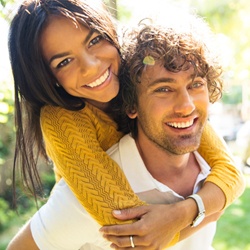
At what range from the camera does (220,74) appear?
2002 mm

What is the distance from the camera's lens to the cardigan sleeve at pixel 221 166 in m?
1.86

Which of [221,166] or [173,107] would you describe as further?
[221,166]

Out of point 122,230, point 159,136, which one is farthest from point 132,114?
point 122,230

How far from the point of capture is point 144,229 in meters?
1.54

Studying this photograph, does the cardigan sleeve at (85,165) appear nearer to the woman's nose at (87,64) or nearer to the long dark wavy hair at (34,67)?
the long dark wavy hair at (34,67)

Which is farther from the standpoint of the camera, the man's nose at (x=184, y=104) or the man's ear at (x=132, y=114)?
the man's ear at (x=132, y=114)

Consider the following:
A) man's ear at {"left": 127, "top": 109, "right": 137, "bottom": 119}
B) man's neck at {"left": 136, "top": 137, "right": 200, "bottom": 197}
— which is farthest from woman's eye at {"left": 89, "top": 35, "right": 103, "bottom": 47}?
man's neck at {"left": 136, "top": 137, "right": 200, "bottom": 197}

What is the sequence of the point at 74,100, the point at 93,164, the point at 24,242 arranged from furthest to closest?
the point at 74,100 → the point at 24,242 → the point at 93,164

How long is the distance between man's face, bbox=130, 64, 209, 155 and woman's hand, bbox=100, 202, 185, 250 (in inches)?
11.8

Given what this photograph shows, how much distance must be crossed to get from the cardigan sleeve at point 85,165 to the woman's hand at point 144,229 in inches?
1.1

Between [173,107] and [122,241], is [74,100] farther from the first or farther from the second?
[122,241]

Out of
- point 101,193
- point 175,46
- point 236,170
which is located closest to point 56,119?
point 101,193

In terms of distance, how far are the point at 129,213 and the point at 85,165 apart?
9.4 inches

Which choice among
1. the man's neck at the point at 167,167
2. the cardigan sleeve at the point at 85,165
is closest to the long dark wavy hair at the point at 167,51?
the man's neck at the point at 167,167
